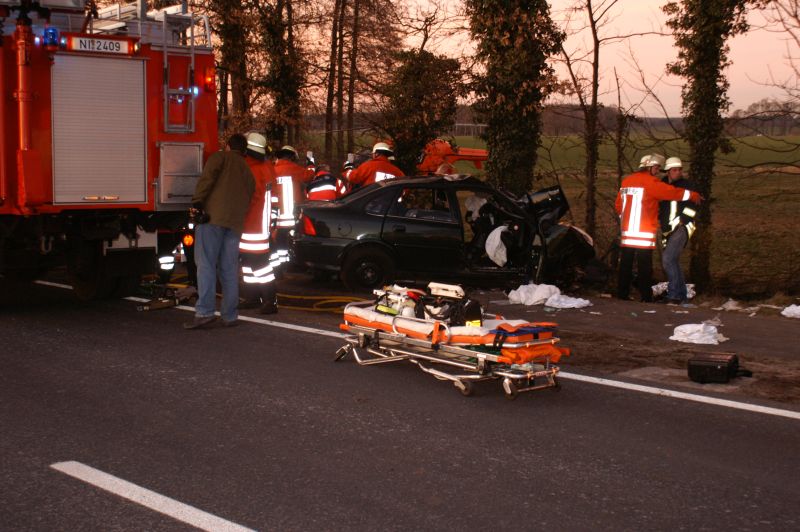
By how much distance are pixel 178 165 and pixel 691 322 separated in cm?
561

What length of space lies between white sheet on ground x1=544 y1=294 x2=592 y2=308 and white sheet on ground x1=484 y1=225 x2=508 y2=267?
110 cm

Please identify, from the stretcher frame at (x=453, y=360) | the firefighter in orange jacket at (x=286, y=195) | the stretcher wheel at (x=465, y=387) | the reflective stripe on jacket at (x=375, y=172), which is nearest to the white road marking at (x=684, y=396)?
the stretcher frame at (x=453, y=360)

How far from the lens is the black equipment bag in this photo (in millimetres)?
7164

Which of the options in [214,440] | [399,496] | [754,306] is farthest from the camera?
[754,306]

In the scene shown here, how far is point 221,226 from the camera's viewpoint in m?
9.57

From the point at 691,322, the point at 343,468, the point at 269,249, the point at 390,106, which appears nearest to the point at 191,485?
the point at 343,468

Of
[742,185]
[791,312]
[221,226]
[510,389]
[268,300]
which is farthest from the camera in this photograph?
[742,185]

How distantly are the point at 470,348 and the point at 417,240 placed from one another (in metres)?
5.42

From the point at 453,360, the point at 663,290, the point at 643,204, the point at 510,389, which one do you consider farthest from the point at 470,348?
the point at 663,290

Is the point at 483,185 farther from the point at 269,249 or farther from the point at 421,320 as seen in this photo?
the point at 421,320

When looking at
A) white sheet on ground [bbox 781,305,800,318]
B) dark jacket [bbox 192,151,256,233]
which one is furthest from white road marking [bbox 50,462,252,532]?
white sheet on ground [bbox 781,305,800,318]

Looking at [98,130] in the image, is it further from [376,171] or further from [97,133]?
[376,171]

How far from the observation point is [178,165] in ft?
34.3

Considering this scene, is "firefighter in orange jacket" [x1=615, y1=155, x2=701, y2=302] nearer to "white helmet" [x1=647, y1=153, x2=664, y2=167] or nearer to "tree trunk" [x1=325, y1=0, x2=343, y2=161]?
"white helmet" [x1=647, y1=153, x2=664, y2=167]
